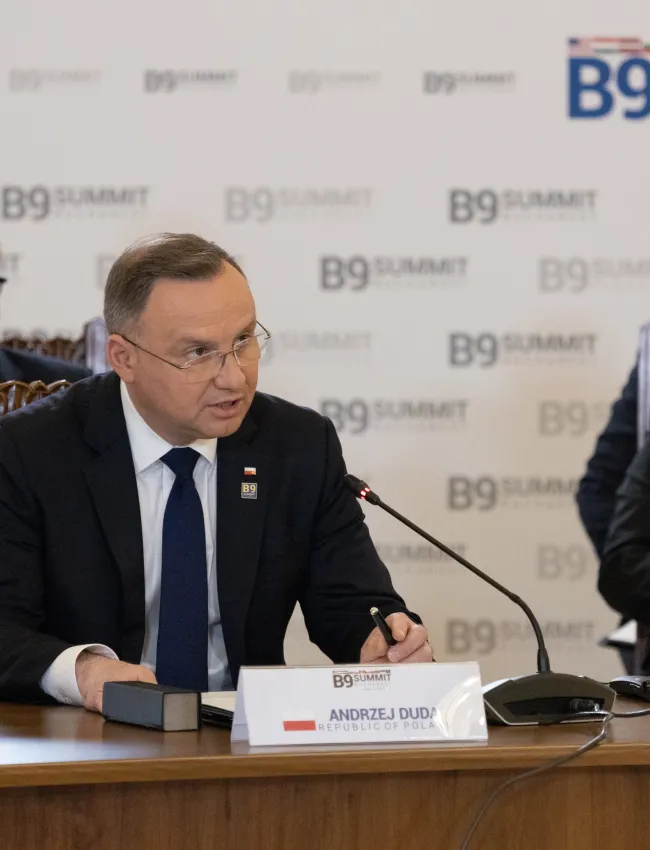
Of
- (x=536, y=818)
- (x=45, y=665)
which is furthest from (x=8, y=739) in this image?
(x=536, y=818)

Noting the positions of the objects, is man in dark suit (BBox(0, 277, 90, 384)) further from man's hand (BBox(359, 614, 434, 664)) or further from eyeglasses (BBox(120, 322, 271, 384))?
man's hand (BBox(359, 614, 434, 664))

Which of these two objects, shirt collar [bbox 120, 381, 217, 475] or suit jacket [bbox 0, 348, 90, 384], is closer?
shirt collar [bbox 120, 381, 217, 475]

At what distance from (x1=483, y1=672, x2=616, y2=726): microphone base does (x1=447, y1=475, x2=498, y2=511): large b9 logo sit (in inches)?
98.0

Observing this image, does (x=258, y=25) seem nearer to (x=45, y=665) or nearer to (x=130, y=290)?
(x=130, y=290)

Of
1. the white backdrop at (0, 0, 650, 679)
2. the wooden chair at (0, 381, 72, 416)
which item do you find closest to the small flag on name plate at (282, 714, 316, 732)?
the wooden chair at (0, 381, 72, 416)

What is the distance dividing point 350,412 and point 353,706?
8.94 feet

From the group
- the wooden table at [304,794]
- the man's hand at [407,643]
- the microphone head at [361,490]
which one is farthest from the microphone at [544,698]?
the microphone head at [361,490]

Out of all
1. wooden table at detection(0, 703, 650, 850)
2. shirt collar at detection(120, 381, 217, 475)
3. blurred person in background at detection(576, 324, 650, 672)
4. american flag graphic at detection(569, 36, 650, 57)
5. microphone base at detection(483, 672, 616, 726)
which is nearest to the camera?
wooden table at detection(0, 703, 650, 850)

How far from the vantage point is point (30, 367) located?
3.12m

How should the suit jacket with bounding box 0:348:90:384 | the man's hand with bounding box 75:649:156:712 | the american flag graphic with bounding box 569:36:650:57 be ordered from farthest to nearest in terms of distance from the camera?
1. the american flag graphic with bounding box 569:36:650:57
2. the suit jacket with bounding box 0:348:90:384
3. the man's hand with bounding box 75:649:156:712

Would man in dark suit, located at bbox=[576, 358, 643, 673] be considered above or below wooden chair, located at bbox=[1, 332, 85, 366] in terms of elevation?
below

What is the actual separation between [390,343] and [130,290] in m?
2.00

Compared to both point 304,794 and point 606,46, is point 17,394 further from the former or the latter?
point 606,46

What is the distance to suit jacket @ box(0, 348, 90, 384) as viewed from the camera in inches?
121
